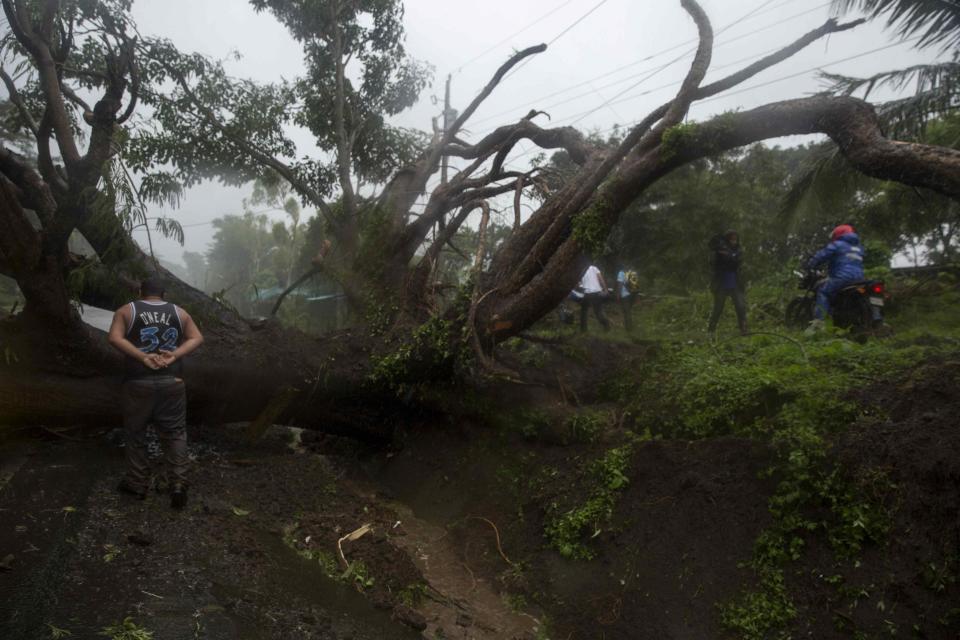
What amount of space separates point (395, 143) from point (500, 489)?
24.9 feet

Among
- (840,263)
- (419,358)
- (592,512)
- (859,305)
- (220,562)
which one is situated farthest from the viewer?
(840,263)

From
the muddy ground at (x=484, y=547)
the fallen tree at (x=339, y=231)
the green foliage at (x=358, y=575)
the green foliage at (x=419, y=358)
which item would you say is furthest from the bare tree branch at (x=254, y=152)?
the green foliage at (x=358, y=575)

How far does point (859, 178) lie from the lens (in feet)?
31.0

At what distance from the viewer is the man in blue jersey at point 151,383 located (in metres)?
4.42

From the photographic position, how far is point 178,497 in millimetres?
4453

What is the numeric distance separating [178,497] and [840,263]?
7627 millimetres

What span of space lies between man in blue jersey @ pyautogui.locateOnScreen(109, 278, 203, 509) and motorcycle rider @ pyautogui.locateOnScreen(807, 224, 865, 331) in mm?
6874

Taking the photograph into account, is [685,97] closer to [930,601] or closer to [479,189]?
[479,189]

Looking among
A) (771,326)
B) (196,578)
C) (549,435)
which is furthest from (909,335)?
(196,578)

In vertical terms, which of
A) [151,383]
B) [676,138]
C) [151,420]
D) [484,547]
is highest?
[676,138]

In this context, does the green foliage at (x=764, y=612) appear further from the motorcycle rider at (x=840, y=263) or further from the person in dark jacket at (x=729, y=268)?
the person in dark jacket at (x=729, y=268)

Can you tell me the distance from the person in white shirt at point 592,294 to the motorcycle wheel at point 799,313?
9.49 feet

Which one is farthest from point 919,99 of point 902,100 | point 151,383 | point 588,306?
point 151,383

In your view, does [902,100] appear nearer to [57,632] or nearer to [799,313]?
[799,313]
